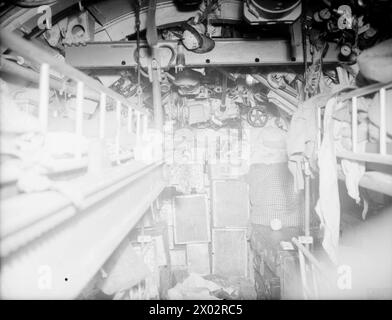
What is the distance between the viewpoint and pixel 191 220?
632 cm

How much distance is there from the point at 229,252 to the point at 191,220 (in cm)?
110

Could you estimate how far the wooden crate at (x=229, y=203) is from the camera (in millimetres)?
6082

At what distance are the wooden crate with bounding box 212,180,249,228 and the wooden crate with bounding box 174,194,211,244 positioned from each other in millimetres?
252

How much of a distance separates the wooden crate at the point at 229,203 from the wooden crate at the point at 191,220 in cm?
25

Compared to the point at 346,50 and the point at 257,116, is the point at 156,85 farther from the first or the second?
the point at 257,116

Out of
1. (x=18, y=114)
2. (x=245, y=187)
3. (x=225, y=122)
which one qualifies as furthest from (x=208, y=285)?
(x=18, y=114)

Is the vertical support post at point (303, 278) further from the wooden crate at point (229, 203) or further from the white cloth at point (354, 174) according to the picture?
the wooden crate at point (229, 203)

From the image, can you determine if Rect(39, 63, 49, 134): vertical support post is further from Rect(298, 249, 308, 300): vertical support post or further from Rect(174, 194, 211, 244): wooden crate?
Rect(174, 194, 211, 244): wooden crate

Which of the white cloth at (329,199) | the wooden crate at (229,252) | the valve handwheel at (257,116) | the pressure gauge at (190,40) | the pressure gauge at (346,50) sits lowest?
the wooden crate at (229,252)

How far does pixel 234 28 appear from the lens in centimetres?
411

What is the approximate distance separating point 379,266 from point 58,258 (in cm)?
285

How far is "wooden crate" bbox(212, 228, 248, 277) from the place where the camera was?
604 centimetres

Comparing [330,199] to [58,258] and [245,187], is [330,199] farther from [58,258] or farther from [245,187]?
[245,187]

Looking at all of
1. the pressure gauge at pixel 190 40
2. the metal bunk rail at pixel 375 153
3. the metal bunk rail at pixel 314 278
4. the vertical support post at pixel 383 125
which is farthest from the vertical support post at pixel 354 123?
the pressure gauge at pixel 190 40
